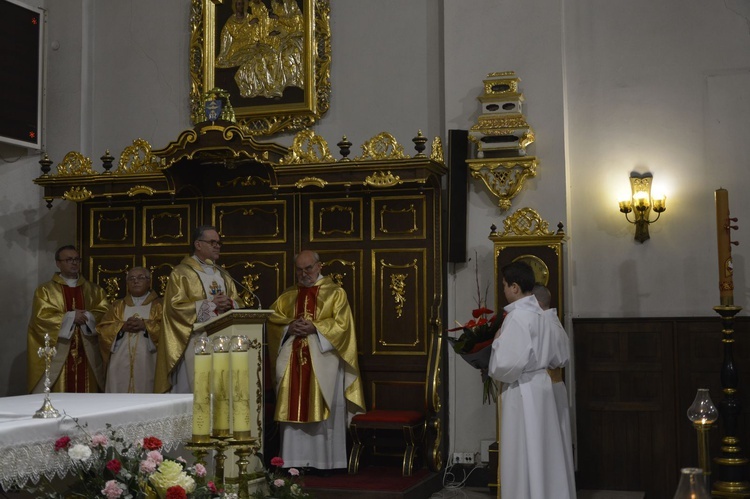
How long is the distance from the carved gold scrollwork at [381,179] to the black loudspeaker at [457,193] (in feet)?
1.82

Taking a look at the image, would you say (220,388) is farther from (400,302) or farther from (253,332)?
(400,302)

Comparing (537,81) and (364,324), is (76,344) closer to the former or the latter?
(364,324)

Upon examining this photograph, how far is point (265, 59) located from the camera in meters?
10.6

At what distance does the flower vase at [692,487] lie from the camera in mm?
2205

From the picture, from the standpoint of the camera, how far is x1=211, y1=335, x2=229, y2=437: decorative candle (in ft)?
9.59

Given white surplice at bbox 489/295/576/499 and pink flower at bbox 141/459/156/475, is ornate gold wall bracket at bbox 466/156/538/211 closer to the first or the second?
white surplice at bbox 489/295/576/499

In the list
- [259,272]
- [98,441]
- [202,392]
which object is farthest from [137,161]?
[202,392]

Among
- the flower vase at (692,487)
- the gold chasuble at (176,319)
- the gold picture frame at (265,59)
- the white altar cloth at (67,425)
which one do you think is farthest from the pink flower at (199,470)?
the gold picture frame at (265,59)

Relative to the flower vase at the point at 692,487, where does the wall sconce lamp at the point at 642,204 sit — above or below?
above

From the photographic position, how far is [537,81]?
9336 mm

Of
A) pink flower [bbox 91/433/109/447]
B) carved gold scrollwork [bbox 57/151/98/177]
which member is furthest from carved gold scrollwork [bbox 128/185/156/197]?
pink flower [bbox 91/433/109/447]

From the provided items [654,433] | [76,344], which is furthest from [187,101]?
[654,433]

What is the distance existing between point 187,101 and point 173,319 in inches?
121

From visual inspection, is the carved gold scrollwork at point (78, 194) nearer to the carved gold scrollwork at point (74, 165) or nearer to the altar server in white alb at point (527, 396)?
the carved gold scrollwork at point (74, 165)
